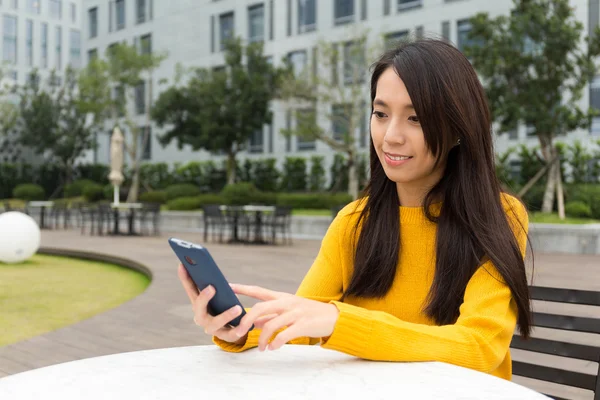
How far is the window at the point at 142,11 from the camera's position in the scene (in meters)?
37.0

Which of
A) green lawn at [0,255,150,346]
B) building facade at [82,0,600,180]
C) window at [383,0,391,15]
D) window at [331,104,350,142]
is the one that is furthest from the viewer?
window at [383,0,391,15]

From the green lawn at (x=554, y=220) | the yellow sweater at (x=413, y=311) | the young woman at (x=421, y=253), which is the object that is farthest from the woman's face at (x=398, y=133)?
the green lawn at (x=554, y=220)

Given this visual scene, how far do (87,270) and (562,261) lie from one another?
8.50 m

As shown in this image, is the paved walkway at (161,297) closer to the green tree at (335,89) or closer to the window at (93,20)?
the green tree at (335,89)

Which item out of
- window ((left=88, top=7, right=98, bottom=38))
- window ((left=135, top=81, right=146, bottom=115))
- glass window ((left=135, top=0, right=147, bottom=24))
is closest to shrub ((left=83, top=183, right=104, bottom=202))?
window ((left=135, top=81, right=146, bottom=115))

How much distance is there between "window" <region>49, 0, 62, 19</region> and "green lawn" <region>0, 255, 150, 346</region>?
40.9 m

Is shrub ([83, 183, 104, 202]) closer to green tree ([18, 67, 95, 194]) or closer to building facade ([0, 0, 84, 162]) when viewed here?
green tree ([18, 67, 95, 194])

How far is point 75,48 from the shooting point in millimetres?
48625

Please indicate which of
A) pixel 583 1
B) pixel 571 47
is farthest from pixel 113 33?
pixel 571 47

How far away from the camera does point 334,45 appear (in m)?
23.0

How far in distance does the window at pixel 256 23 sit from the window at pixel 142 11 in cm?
823

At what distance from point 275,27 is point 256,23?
1905 mm

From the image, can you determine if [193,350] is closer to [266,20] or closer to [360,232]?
[360,232]

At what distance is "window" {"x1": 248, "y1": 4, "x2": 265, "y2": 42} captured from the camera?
31.4 meters
